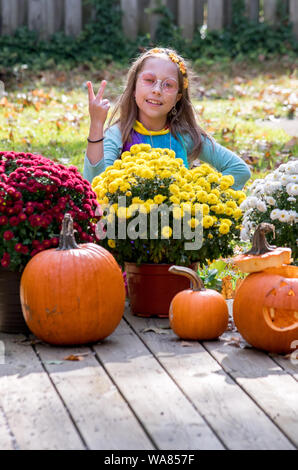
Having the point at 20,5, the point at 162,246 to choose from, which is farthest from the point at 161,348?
the point at 20,5

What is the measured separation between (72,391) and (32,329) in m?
0.55

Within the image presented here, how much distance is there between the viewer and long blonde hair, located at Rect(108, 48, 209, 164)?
173 inches

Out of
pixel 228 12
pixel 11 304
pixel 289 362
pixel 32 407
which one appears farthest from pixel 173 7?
pixel 32 407

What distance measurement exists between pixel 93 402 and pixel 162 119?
2.25 m

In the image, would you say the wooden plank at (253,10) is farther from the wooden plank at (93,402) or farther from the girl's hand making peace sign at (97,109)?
the wooden plank at (93,402)

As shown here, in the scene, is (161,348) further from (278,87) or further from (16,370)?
(278,87)

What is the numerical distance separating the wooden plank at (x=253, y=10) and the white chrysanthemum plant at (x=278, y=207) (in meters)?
6.25

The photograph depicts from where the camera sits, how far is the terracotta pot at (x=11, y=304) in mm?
3332

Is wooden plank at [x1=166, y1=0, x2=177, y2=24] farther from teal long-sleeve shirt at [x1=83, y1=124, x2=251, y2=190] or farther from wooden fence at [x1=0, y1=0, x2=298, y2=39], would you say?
teal long-sleeve shirt at [x1=83, y1=124, x2=251, y2=190]

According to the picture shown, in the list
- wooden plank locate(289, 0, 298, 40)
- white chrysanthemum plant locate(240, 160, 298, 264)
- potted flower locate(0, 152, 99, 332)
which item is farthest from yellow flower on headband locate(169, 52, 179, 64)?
wooden plank locate(289, 0, 298, 40)

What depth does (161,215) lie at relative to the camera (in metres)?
3.50

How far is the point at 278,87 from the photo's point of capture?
333 inches

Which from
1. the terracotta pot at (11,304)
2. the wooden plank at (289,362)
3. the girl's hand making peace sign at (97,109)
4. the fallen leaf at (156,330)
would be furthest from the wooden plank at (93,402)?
the girl's hand making peace sign at (97,109)

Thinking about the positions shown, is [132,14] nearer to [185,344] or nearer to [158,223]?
[158,223]
